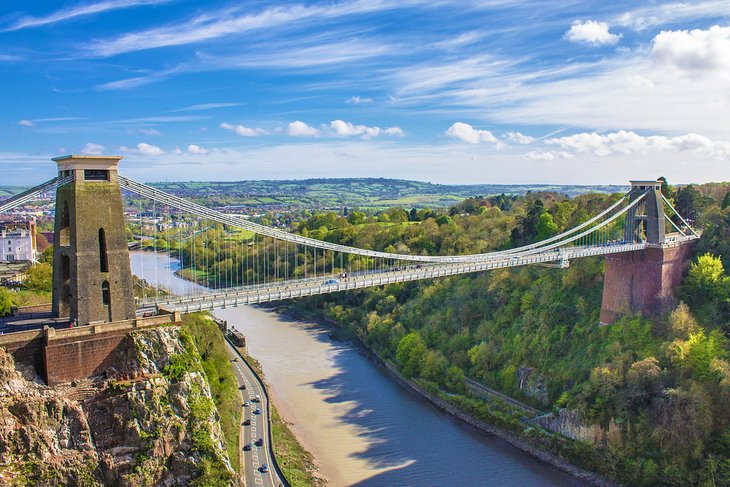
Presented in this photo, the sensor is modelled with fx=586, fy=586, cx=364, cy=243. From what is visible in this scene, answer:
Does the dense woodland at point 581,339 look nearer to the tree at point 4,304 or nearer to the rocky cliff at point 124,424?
the rocky cliff at point 124,424

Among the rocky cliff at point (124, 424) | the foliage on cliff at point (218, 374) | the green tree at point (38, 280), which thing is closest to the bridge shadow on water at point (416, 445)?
the foliage on cliff at point (218, 374)

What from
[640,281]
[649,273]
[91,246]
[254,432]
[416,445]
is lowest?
[416,445]

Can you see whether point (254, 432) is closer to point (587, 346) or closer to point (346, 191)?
point (587, 346)

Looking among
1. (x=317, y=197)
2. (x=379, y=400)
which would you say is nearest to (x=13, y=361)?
(x=379, y=400)

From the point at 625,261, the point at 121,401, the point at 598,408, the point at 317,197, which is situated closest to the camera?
the point at 121,401

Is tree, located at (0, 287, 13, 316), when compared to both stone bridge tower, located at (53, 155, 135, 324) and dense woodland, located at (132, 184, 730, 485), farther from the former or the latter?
dense woodland, located at (132, 184, 730, 485)

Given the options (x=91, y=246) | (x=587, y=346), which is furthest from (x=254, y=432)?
(x=587, y=346)

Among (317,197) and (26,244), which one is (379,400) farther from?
(317,197)
